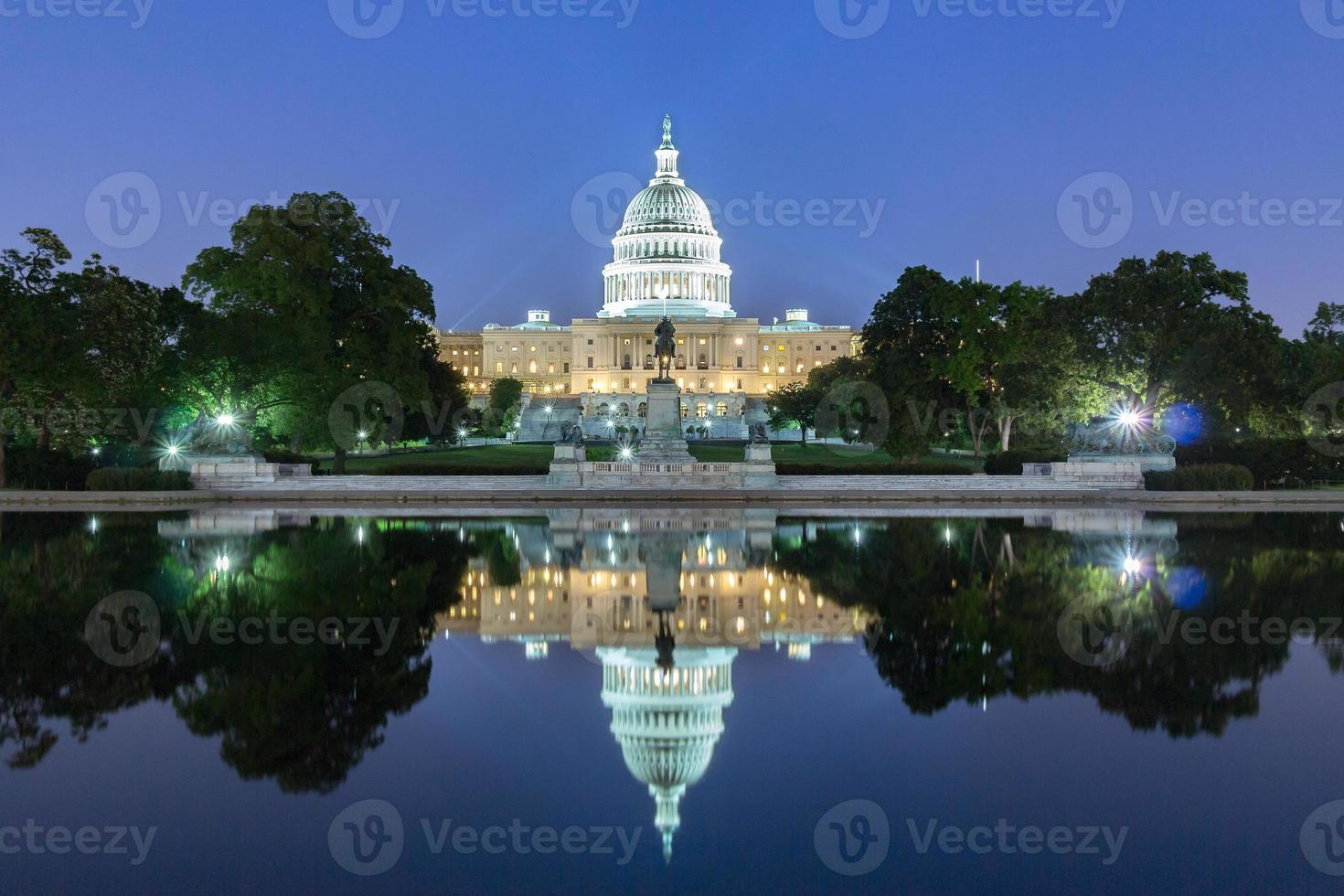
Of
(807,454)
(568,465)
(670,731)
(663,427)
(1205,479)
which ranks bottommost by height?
(670,731)

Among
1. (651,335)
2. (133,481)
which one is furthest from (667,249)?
(133,481)

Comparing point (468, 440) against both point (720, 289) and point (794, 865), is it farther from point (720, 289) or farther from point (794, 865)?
point (794, 865)

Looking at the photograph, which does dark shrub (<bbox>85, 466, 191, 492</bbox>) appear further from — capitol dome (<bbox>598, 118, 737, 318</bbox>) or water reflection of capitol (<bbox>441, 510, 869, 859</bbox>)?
capitol dome (<bbox>598, 118, 737, 318</bbox>)

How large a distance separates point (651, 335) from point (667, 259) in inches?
577

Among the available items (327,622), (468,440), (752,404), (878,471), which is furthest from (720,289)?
(327,622)

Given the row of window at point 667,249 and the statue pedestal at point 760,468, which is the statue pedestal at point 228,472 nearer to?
the statue pedestal at point 760,468

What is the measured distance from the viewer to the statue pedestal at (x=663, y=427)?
49.6 metres

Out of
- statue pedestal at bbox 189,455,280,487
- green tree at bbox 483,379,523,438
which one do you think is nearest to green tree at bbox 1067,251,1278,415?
statue pedestal at bbox 189,455,280,487

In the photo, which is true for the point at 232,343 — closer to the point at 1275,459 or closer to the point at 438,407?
the point at 438,407

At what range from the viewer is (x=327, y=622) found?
48.4 feet

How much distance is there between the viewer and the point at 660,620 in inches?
596

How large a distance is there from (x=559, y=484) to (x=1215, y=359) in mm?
25125

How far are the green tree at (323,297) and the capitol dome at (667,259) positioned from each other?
106375 mm

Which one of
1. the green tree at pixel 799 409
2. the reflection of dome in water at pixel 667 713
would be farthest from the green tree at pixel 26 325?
the green tree at pixel 799 409
